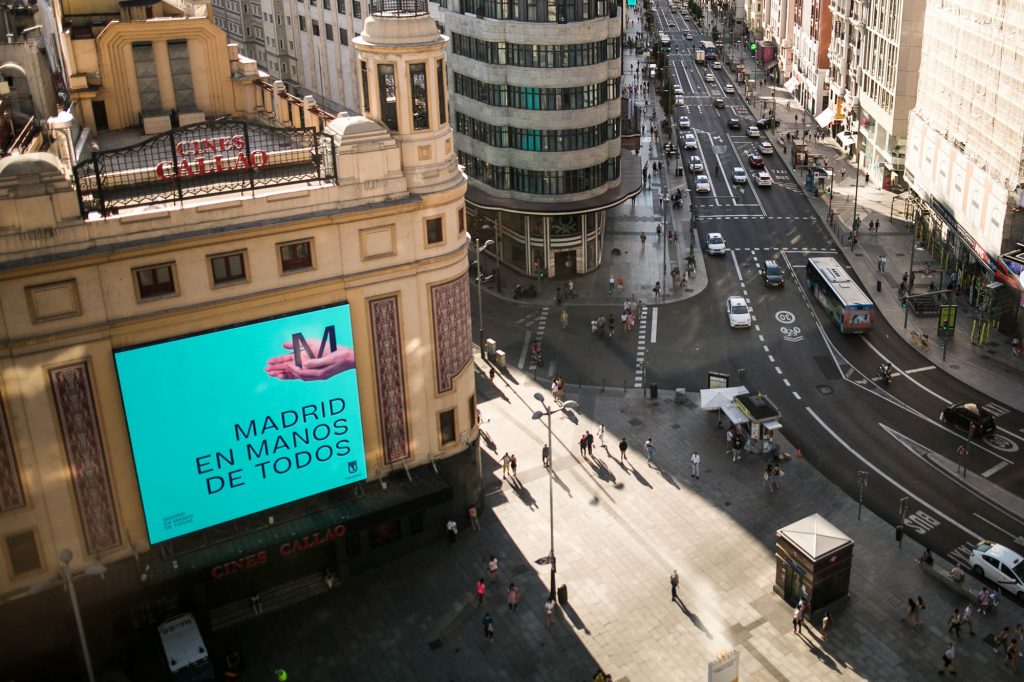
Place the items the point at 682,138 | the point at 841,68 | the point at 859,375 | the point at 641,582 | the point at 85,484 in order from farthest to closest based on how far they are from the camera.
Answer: the point at 682,138, the point at 841,68, the point at 859,375, the point at 641,582, the point at 85,484

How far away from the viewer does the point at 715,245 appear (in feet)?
327

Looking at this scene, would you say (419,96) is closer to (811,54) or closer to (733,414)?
(733,414)

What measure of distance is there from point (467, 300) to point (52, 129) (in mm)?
21837

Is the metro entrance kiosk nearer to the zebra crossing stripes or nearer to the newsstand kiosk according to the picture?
the zebra crossing stripes

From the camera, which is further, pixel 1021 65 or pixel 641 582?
pixel 1021 65

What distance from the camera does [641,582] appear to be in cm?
5203

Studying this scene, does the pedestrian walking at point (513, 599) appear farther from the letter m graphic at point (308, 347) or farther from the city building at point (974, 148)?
the city building at point (974, 148)

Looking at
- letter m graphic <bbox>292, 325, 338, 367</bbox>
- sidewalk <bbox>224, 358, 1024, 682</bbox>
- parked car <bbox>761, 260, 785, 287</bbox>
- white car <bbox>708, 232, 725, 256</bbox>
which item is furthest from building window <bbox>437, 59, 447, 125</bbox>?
white car <bbox>708, 232, 725, 256</bbox>

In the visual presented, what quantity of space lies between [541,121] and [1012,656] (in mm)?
57953

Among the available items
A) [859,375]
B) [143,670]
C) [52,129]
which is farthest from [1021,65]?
[143,670]

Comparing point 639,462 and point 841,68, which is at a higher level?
point 841,68

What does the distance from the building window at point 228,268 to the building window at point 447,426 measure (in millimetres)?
13942

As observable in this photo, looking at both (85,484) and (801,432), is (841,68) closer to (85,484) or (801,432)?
(801,432)

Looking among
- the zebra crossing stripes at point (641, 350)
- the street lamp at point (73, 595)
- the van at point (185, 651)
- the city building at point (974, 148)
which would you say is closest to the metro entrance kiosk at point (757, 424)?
the zebra crossing stripes at point (641, 350)
